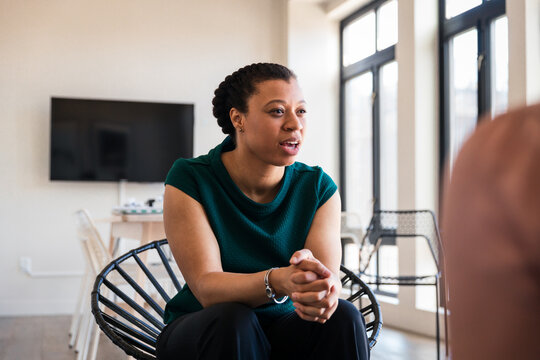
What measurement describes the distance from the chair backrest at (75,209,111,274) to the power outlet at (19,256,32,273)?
2019mm

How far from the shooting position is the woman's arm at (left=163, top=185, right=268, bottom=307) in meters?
1.21

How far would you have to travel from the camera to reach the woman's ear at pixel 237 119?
1.49m

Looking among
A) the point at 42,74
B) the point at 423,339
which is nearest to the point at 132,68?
the point at 42,74

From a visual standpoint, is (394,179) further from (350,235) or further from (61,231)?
(61,231)

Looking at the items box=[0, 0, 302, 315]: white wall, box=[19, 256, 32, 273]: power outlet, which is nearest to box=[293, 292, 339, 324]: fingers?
box=[0, 0, 302, 315]: white wall

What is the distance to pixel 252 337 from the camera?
114 centimetres

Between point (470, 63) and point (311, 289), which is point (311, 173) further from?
point (470, 63)

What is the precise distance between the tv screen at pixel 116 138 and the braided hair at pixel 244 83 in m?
3.95

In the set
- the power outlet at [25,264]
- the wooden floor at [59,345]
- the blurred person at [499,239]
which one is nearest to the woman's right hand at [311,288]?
the blurred person at [499,239]

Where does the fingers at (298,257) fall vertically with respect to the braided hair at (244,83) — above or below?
below

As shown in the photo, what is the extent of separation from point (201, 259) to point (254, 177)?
27 centimetres

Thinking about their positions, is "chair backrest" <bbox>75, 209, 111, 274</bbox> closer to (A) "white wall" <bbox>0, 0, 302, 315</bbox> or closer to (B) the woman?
(B) the woman

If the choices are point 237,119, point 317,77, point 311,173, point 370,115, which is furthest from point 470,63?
point 237,119

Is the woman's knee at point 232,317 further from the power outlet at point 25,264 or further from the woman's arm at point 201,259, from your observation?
the power outlet at point 25,264
